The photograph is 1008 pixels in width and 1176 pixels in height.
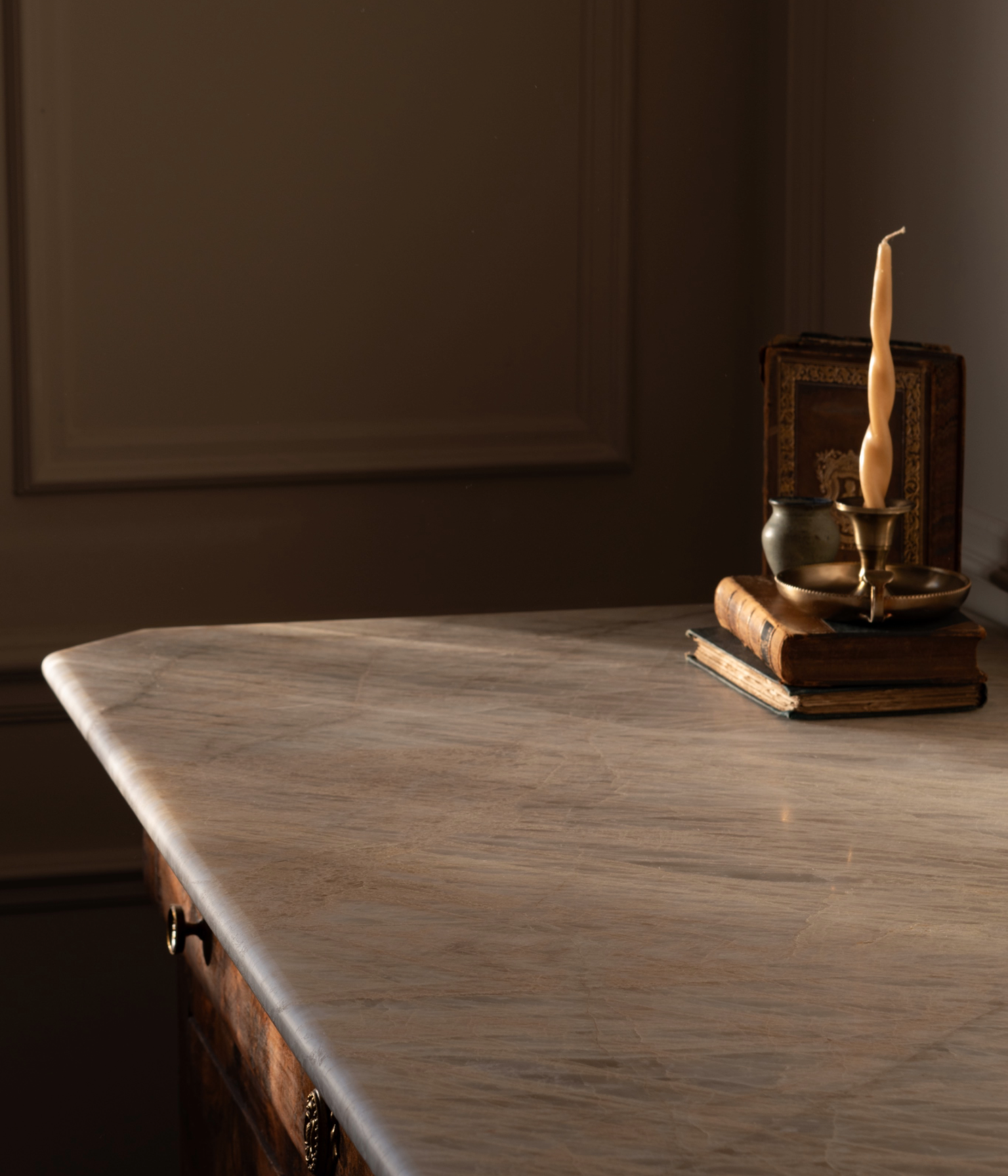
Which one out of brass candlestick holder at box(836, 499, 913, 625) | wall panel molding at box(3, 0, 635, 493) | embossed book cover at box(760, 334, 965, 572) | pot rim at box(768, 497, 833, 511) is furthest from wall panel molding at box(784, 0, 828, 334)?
brass candlestick holder at box(836, 499, 913, 625)

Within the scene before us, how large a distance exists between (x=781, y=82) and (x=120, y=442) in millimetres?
1024

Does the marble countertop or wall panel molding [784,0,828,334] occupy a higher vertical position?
wall panel molding [784,0,828,334]

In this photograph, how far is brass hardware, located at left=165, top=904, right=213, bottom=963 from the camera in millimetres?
1082

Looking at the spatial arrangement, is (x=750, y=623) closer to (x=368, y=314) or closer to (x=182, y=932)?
(x=182, y=932)

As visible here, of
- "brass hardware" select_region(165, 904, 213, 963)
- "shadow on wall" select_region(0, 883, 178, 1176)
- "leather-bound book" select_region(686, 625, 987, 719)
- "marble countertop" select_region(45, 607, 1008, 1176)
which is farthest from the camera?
"shadow on wall" select_region(0, 883, 178, 1176)

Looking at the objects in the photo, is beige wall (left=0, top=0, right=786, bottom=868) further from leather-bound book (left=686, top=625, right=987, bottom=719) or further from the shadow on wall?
leather-bound book (left=686, top=625, right=987, bottom=719)

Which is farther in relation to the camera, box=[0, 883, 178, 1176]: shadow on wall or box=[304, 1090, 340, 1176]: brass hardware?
box=[0, 883, 178, 1176]: shadow on wall

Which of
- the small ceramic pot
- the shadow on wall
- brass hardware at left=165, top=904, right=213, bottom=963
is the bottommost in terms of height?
the shadow on wall

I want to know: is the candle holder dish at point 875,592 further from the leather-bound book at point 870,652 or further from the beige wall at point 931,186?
the beige wall at point 931,186

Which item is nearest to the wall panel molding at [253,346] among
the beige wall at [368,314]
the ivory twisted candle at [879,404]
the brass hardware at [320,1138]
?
the beige wall at [368,314]

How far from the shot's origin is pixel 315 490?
7.14 ft

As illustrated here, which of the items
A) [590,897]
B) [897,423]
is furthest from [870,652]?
[590,897]

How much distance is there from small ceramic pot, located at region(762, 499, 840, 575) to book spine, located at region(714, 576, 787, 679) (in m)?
0.04

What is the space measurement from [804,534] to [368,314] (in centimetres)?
101
